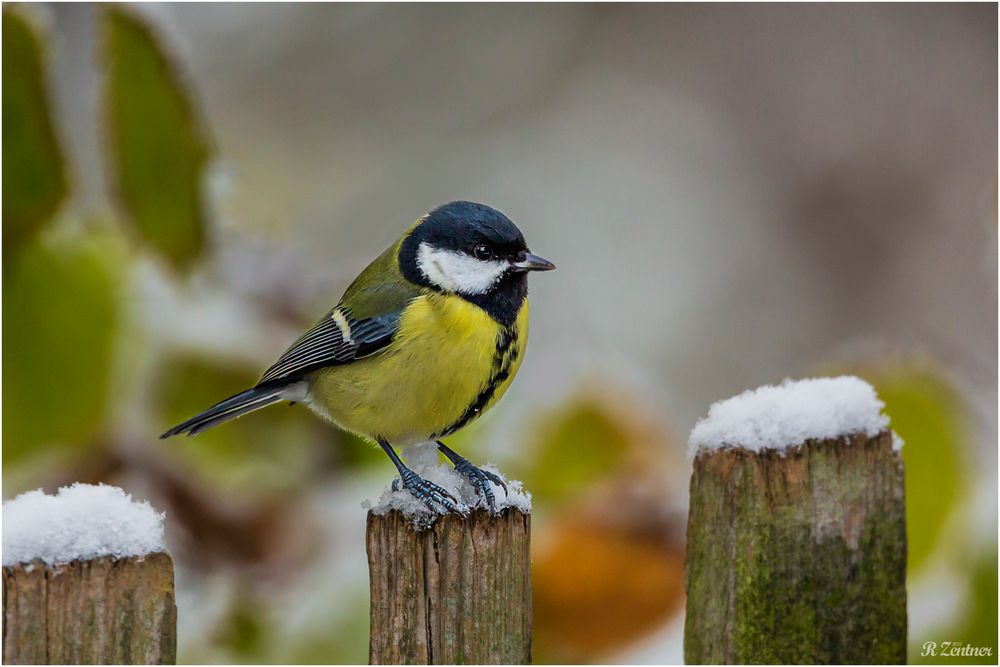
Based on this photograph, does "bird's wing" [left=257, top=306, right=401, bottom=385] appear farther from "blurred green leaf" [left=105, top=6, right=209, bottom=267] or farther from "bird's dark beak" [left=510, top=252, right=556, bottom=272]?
"blurred green leaf" [left=105, top=6, right=209, bottom=267]

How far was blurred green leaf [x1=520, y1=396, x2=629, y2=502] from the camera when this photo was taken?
→ 244cm

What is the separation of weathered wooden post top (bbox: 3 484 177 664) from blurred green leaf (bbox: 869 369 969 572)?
1.42m

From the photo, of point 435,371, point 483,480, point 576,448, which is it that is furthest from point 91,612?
point 576,448

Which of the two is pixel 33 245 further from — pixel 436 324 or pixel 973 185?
pixel 973 185

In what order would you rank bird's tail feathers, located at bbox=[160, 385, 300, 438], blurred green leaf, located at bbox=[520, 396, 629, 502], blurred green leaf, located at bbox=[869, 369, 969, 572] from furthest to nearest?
blurred green leaf, located at bbox=[520, 396, 629, 502] < blurred green leaf, located at bbox=[869, 369, 969, 572] < bird's tail feathers, located at bbox=[160, 385, 300, 438]

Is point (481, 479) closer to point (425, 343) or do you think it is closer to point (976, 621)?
point (425, 343)

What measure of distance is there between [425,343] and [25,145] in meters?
0.90

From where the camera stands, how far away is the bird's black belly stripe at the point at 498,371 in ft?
5.94

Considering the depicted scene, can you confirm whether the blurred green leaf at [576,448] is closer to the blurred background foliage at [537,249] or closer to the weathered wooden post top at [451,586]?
the blurred background foliage at [537,249]

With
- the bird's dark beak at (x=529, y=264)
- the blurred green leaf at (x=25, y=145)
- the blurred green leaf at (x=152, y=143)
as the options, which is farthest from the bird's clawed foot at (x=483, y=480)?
the blurred green leaf at (x=25, y=145)

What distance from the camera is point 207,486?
221 cm

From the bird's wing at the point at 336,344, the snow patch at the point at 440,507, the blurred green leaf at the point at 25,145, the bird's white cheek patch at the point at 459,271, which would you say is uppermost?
the blurred green leaf at the point at 25,145

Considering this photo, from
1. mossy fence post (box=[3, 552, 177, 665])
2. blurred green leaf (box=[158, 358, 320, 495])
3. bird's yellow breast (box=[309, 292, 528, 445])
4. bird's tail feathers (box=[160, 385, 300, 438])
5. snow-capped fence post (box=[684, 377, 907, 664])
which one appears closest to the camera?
mossy fence post (box=[3, 552, 177, 665])

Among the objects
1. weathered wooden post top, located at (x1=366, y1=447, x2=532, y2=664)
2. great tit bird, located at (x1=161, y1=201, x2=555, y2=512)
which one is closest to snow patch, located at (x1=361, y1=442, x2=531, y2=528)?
weathered wooden post top, located at (x1=366, y1=447, x2=532, y2=664)
